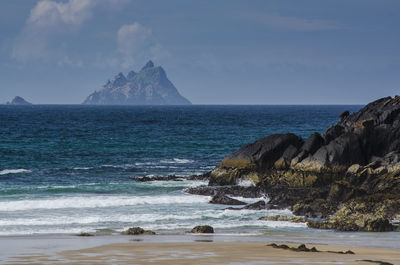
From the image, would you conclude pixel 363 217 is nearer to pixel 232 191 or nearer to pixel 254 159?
pixel 232 191

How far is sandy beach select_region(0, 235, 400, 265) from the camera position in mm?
16812

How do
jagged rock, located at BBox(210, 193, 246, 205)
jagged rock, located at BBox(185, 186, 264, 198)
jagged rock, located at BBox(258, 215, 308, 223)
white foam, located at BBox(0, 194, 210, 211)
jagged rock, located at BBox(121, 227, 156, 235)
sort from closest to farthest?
1. jagged rock, located at BBox(121, 227, 156, 235)
2. jagged rock, located at BBox(258, 215, 308, 223)
3. white foam, located at BBox(0, 194, 210, 211)
4. jagged rock, located at BBox(210, 193, 246, 205)
5. jagged rock, located at BBox(185, 186, 264, 198)

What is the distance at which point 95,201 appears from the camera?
106ft

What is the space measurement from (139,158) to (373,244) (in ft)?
119

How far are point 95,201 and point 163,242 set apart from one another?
12.1 meters

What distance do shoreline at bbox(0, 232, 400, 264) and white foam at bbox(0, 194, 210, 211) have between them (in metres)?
7.84

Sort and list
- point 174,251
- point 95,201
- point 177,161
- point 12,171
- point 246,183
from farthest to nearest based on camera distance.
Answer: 1. point 177,161
2. point 12,171
3. point 246,183
4. point 95,201
5. point 174,251

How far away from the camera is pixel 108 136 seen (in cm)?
8094

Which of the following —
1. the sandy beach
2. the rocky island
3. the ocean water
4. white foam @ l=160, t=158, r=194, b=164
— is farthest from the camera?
white foam @ l=160, t=158, r=194, b=164

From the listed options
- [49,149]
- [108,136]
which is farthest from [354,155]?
[108,136]

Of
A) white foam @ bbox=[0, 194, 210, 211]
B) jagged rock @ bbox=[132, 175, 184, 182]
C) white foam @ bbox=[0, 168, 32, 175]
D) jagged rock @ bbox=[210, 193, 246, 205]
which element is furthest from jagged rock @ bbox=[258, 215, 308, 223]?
white foam @ bbox=[0, 168, 32, 175]

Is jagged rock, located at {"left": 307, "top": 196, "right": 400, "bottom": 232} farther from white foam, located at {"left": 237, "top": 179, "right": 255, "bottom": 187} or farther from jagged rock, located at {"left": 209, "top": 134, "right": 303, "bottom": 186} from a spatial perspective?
jagged rock, located at {"left": 209, "top": 134, "right": 303, "bottom": 186}

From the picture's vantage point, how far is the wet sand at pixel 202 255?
16.7 metres

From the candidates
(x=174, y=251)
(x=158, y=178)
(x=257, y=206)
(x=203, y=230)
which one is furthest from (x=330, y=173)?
(x=174, y=251)
